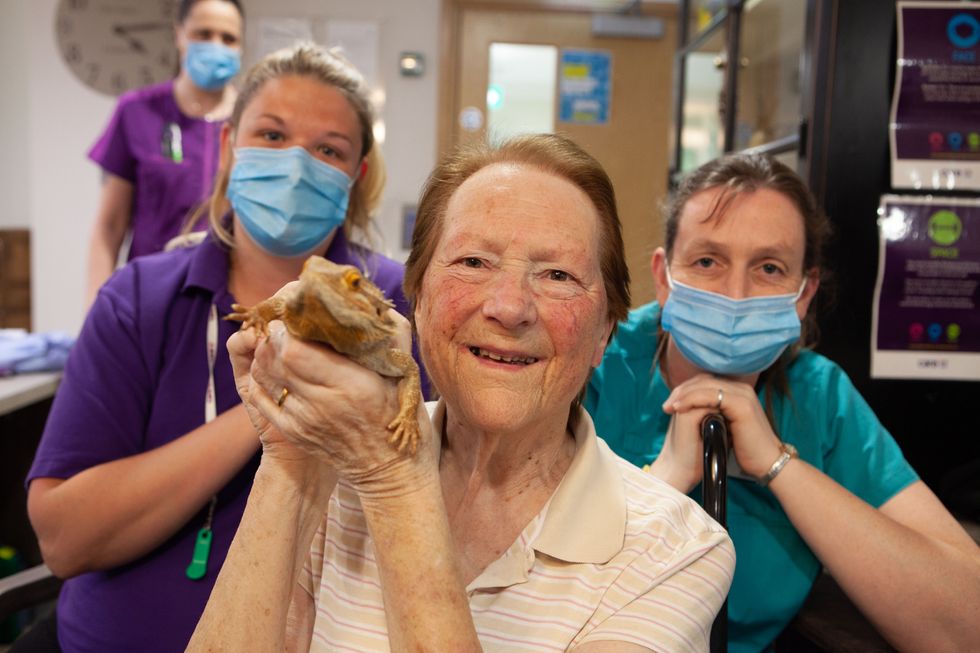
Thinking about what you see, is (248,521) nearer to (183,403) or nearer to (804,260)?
(183,403)

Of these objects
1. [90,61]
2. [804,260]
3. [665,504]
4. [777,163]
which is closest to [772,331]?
[804,260]

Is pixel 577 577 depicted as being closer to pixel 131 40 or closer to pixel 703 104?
pixel 703 104

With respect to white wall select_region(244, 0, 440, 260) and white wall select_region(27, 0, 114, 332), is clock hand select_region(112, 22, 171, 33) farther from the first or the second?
white wall select_region(244, 0, 440, 260)

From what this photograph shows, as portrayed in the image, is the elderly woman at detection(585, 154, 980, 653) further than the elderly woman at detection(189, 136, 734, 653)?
Yes

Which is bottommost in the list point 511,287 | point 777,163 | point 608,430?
point 608,430

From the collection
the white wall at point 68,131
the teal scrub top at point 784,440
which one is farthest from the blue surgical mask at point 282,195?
the white wall at point 68,131

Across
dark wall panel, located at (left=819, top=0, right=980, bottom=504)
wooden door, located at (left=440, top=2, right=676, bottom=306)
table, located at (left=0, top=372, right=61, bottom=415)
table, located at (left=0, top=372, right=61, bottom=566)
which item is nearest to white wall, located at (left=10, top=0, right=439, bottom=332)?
wooden door, located at (left=440, top=2, right=676, bottom=306)

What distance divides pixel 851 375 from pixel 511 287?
4.61ft

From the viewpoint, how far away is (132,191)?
3.11 m

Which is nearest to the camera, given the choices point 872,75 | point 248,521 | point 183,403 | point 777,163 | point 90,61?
point 248,521

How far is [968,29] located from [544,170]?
1510 mm

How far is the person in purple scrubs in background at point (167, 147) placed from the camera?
9.86 ft

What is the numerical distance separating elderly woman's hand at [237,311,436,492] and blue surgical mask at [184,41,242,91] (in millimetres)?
2375

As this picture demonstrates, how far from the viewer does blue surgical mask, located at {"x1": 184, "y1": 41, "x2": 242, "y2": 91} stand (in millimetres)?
2988
